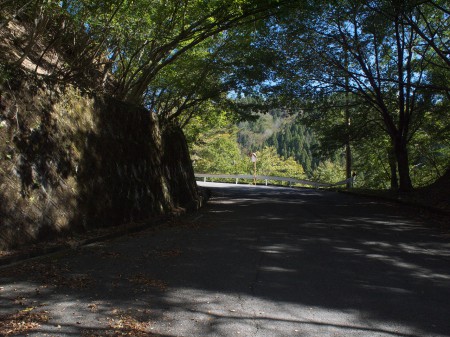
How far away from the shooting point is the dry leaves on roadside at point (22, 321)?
3.80 meters

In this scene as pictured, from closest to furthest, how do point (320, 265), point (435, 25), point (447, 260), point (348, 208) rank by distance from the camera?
point (320, 265) → point (447, 260) → point (348, 208) → point (435, 25)

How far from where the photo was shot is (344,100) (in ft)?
77.8

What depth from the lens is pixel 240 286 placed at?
5.40m

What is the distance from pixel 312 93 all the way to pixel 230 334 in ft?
58.2

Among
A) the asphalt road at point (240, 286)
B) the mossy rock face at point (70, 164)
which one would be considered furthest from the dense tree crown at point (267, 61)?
the asphalt road at point (240, 286)

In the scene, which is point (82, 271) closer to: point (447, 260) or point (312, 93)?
point (447, 260)

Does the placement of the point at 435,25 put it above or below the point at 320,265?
above

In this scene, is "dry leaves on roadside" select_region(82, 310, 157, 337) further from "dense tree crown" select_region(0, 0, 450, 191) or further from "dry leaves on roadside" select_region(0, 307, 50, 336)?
"dense tree crown" select_region(0, 0, 450, 191)

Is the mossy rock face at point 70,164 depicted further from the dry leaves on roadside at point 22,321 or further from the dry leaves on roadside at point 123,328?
the dry leaves on roadside at point 123,328

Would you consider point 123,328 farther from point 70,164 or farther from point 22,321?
point 70,164

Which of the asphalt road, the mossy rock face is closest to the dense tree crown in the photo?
the mossy rock face

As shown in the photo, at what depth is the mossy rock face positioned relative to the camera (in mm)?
→ 6887

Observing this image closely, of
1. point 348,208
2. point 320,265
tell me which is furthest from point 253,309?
point 348,208

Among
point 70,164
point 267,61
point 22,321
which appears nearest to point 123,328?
point 22,321
